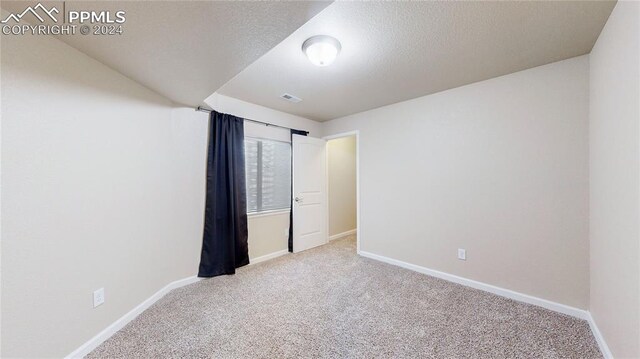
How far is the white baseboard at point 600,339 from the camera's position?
1.55m

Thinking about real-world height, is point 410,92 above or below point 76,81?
above

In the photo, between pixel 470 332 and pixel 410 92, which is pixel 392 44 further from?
pixel 470 332

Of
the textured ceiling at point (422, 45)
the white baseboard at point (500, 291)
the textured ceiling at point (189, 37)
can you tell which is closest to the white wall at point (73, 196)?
the textured ceiling at point (189, 37)

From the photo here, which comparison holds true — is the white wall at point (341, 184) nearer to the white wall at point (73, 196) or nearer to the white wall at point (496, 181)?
the white wall at point (496, 181)

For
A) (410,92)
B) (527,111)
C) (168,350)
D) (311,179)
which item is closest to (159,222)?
(168,350)

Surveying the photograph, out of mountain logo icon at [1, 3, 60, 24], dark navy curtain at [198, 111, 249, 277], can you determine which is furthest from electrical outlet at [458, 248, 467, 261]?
mountain logo icon at [1, 3, 60, 24]

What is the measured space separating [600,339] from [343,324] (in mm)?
1878

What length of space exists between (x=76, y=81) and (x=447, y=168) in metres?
3.55

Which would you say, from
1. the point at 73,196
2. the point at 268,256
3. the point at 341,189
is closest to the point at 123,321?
Answer: the point at 73,196

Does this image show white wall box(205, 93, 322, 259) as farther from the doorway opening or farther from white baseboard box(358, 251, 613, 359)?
white baseboard box(358, 251, 613, 359)

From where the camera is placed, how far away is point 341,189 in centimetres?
498

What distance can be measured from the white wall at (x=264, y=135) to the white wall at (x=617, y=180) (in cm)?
340

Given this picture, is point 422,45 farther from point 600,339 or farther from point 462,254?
point 600,339

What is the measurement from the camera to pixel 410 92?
2924 mm
